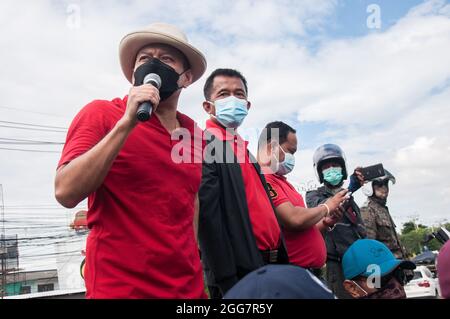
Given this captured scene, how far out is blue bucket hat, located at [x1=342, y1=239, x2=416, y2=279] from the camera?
2963 millimetres

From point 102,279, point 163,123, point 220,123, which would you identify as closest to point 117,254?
point 102,279

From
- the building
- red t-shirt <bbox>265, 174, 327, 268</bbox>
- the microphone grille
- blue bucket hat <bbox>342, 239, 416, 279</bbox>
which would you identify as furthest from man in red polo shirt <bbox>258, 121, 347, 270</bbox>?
the building

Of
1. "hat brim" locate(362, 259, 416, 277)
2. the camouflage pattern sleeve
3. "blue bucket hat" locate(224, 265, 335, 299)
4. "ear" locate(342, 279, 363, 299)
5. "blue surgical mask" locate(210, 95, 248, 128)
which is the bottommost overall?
"ear" locate(342, 279, 363, 299)

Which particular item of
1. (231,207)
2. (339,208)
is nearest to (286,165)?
(339,208)

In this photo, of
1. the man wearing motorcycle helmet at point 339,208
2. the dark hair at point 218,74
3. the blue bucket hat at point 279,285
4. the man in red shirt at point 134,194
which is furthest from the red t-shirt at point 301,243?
the blue bucket hat at point 279,285

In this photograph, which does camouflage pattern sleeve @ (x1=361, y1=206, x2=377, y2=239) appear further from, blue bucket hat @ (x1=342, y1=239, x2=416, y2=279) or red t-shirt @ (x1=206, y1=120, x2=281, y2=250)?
red t-shirt @ (x1=206, y1=120, x2=281, y2=250)

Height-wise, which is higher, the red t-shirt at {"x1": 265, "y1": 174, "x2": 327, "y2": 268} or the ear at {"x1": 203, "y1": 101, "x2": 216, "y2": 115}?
the ear at {"x1": 203, "y1": 101, "x2": 216, "y2": 115}

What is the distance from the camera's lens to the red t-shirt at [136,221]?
1713 mm

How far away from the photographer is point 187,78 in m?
2.26

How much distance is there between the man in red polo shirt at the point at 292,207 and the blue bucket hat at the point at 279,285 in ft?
5.77

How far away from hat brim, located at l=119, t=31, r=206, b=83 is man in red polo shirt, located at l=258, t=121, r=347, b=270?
3.71ft

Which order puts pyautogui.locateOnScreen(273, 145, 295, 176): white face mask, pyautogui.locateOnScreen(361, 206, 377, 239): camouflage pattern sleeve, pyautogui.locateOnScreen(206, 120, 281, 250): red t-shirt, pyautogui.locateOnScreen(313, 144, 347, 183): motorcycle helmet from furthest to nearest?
pyautogui.locateOnScreen(361, 206, 377, 239): camouflage pattern sleeve → pyautogui.locateOnScreen(313, 144, 347, 183): motorcycle helmet → pyautogui.locateOnScreen(273, 145, 295, 176): white face mask → pyautogui.locateOnScreen(206, 120, 281, 250): red t-shirt
